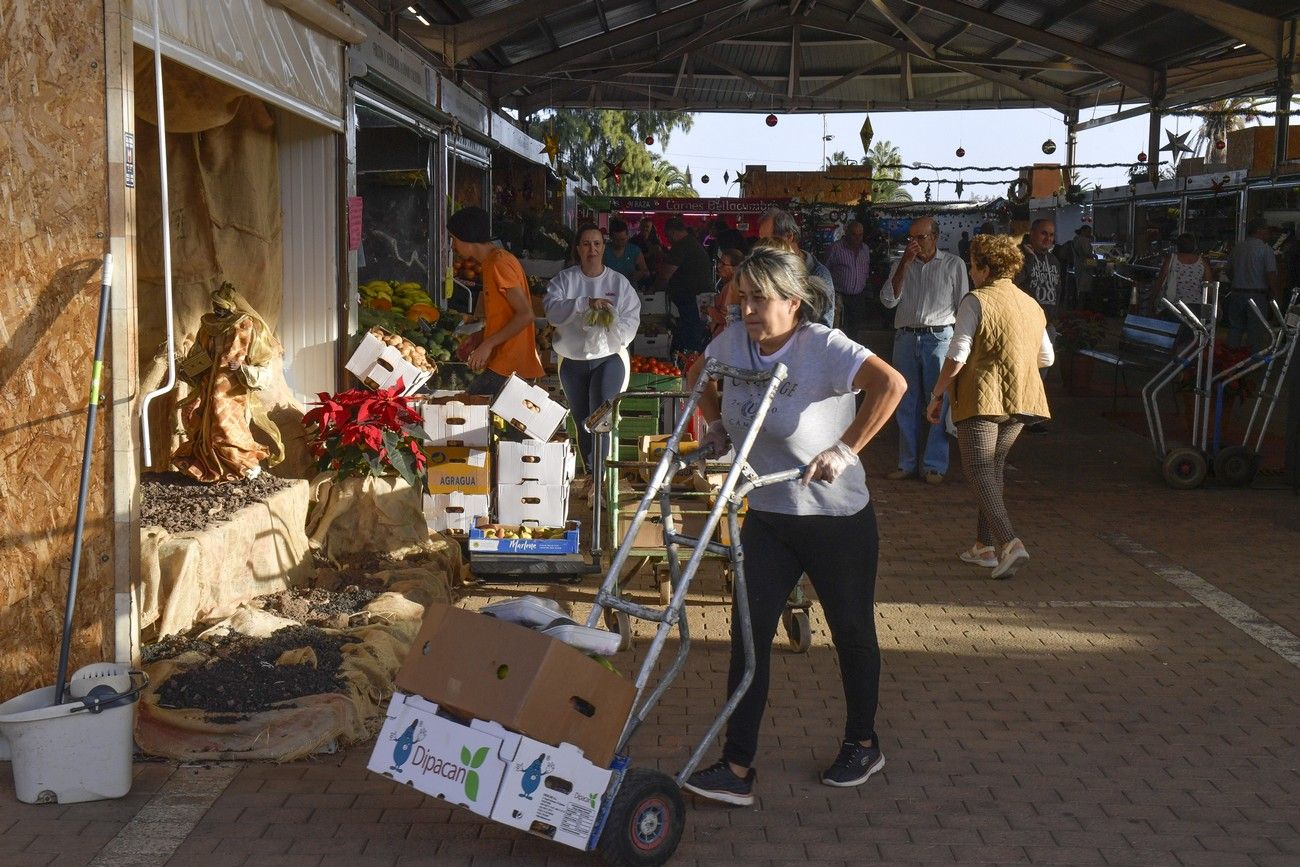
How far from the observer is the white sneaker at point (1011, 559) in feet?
24.7

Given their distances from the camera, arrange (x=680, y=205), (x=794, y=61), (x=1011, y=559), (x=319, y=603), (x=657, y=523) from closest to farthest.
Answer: (x=319, y=603) → (x=657, y=523) → (x=1011, y=559) → (x=680, y=205) → (x=794, y=61)

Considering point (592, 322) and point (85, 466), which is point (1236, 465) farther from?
point (85, 466)

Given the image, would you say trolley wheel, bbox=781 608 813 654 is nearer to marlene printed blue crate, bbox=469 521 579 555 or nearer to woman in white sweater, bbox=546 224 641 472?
marlene printed blue crate, bbox=469 521 579 555

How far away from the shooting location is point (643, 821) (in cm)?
383

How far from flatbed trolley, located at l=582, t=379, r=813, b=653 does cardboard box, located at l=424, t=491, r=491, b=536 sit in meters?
0.77

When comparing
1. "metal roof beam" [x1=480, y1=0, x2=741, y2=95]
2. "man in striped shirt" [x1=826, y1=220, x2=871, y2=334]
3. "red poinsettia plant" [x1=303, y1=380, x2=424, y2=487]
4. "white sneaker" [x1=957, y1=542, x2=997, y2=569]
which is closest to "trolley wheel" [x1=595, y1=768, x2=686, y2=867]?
"red poinsettia plant" [x1=303, y1=380, x2=424, y2=487]

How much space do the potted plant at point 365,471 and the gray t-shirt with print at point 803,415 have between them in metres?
3.27

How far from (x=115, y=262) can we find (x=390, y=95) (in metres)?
5.20

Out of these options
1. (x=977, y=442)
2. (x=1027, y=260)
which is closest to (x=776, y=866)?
(x=977, y=442)

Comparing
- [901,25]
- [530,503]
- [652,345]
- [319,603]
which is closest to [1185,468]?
[530,503]

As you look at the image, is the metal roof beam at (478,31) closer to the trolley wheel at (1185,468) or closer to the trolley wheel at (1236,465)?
the trolley wheel at (1185,468)

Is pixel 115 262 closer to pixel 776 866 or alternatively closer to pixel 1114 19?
pixel 776 866

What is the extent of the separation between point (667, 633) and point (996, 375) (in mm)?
4207

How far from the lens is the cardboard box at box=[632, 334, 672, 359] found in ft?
48.1
